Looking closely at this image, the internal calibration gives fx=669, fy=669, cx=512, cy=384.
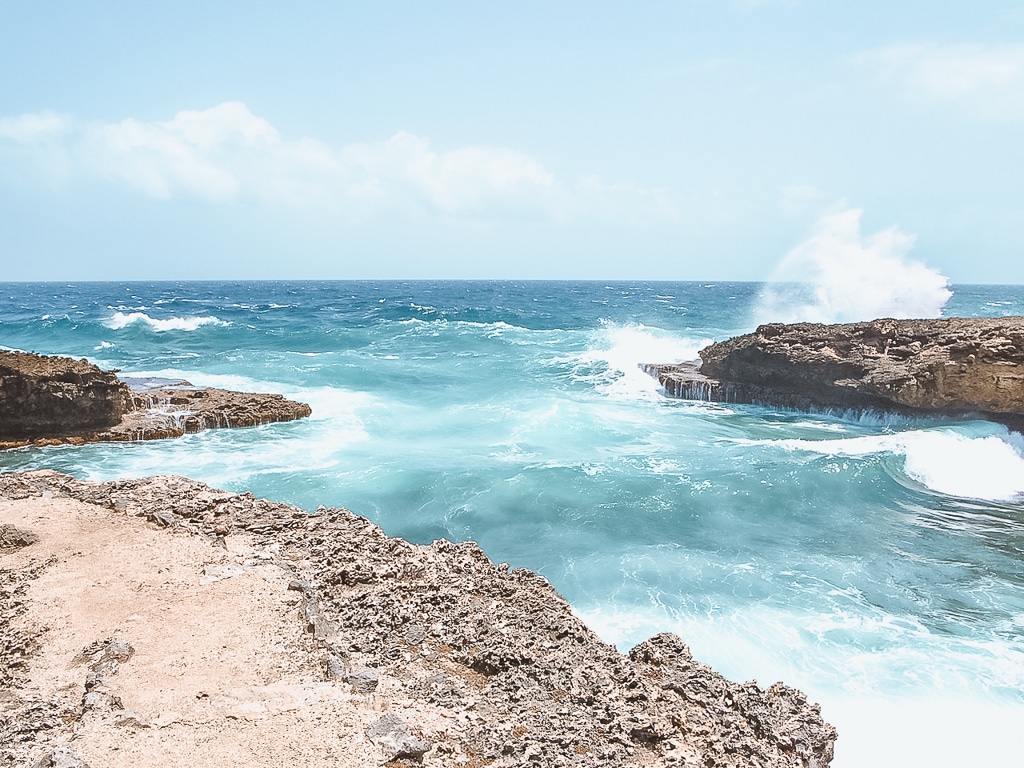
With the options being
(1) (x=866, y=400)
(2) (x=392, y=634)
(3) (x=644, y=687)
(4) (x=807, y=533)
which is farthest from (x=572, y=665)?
(1) (x=866, y=400)

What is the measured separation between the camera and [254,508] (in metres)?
7.70

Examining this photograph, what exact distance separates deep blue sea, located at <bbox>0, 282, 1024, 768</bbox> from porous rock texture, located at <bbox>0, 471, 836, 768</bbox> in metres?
2.81

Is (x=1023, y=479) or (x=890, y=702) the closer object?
(x=890, y=702)

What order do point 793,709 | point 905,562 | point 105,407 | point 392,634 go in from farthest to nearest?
point 105,407 < point 905,562 < point 392,634 < point 793,709

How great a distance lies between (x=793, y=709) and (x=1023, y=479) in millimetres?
14609

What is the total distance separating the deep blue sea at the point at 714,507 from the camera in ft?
25.3

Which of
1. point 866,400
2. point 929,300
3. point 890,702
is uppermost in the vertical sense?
point 929,300

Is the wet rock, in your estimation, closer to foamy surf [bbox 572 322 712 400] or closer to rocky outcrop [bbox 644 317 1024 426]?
rocky outcrop [bbox 644 317 1024 426]

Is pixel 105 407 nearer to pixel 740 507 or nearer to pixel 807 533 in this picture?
pixel 740 507

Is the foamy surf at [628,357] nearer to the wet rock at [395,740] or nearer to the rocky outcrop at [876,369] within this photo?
the rocky outcrop at [876,369]

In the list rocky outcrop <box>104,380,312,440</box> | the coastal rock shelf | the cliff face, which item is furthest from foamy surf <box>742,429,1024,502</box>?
the cliff face

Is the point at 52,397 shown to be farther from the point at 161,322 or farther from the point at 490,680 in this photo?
→ the point at 161,322

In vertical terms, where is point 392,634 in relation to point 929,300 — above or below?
below

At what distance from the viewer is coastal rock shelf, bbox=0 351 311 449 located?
16.1 m
